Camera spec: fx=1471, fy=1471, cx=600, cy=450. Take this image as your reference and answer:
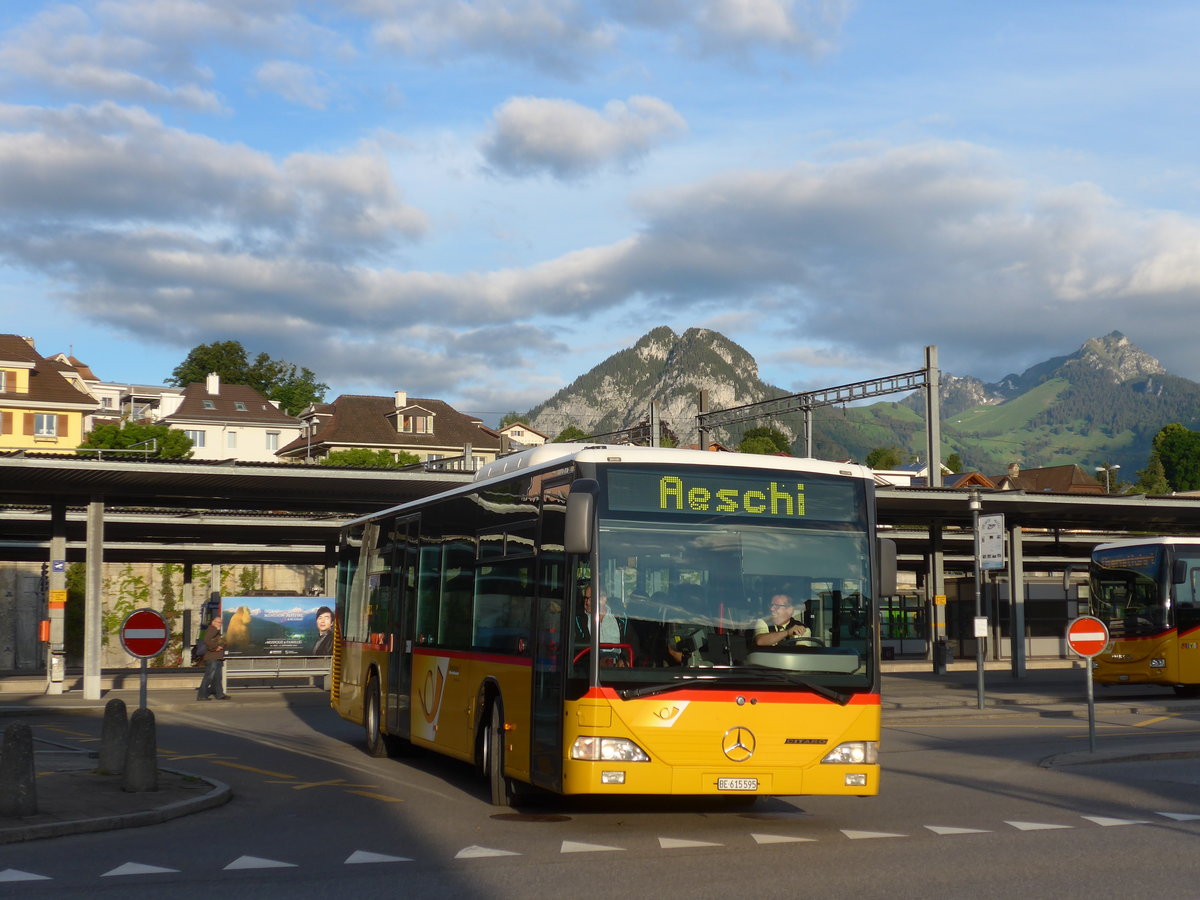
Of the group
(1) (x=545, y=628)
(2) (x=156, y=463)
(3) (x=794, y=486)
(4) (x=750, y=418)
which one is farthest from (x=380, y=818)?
(4) (x=750, y=418)

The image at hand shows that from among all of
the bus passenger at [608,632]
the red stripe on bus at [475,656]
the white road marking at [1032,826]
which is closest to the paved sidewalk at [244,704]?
the red stripe on bus at [475,656]

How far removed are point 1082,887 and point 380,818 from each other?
577 cm

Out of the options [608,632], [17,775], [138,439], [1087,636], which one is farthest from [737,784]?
[138,439]

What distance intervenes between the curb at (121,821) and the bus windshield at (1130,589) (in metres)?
23.6

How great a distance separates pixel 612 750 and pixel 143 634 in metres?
7.01

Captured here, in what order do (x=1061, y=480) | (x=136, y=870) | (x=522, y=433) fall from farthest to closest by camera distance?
1. (x=522, y=433)
2. (x=1061, y=480)
3. (x=136, y=870)

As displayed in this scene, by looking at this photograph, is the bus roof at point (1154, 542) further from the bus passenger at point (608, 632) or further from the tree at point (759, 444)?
the tree at point (759, 444)

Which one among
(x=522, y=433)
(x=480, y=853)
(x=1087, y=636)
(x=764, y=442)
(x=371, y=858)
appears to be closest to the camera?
(x=371, y=858)

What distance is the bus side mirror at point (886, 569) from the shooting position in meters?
11.7

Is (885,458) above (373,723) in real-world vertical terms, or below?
above

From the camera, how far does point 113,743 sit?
1453cm

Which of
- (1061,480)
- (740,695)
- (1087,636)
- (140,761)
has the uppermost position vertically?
(1061,480)

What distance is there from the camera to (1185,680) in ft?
102

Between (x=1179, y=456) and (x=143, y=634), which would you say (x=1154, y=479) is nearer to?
(x=1179, y=456)
